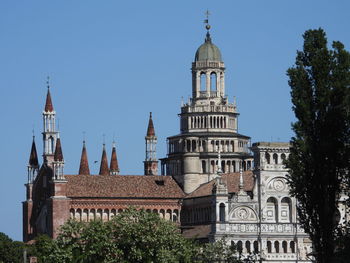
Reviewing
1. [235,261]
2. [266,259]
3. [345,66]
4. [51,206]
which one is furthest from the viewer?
[51,206]

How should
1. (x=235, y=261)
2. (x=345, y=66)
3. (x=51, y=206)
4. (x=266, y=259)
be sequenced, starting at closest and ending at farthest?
(x=345, y=66) → (x=235, y=261) → (x=266, y=259) → (x=51, y=206)

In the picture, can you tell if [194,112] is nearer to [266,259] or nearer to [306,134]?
[266,259]

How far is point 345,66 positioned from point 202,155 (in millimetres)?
74159

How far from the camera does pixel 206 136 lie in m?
196

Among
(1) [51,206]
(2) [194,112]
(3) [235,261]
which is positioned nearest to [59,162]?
(1) [51,206]

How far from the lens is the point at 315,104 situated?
122m

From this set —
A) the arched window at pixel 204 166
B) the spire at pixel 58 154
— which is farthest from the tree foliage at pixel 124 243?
the arched window at pixel 204 166

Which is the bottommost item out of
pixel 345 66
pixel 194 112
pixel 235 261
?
pixel 235 261

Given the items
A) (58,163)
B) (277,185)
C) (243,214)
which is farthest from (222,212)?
(58,163)

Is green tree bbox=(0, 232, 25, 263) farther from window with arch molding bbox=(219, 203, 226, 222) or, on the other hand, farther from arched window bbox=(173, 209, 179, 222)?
arched window bbox=(173, 209, 179, 222)

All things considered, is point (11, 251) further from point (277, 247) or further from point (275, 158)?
point (275, 158)

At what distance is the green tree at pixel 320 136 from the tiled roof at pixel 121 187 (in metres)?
69.4

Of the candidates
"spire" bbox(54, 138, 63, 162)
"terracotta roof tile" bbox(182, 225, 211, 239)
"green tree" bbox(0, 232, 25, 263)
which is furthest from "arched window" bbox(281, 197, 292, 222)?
"green tree" bbox(0, 232, 25, 263)

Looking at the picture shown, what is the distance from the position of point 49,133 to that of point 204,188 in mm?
18879
